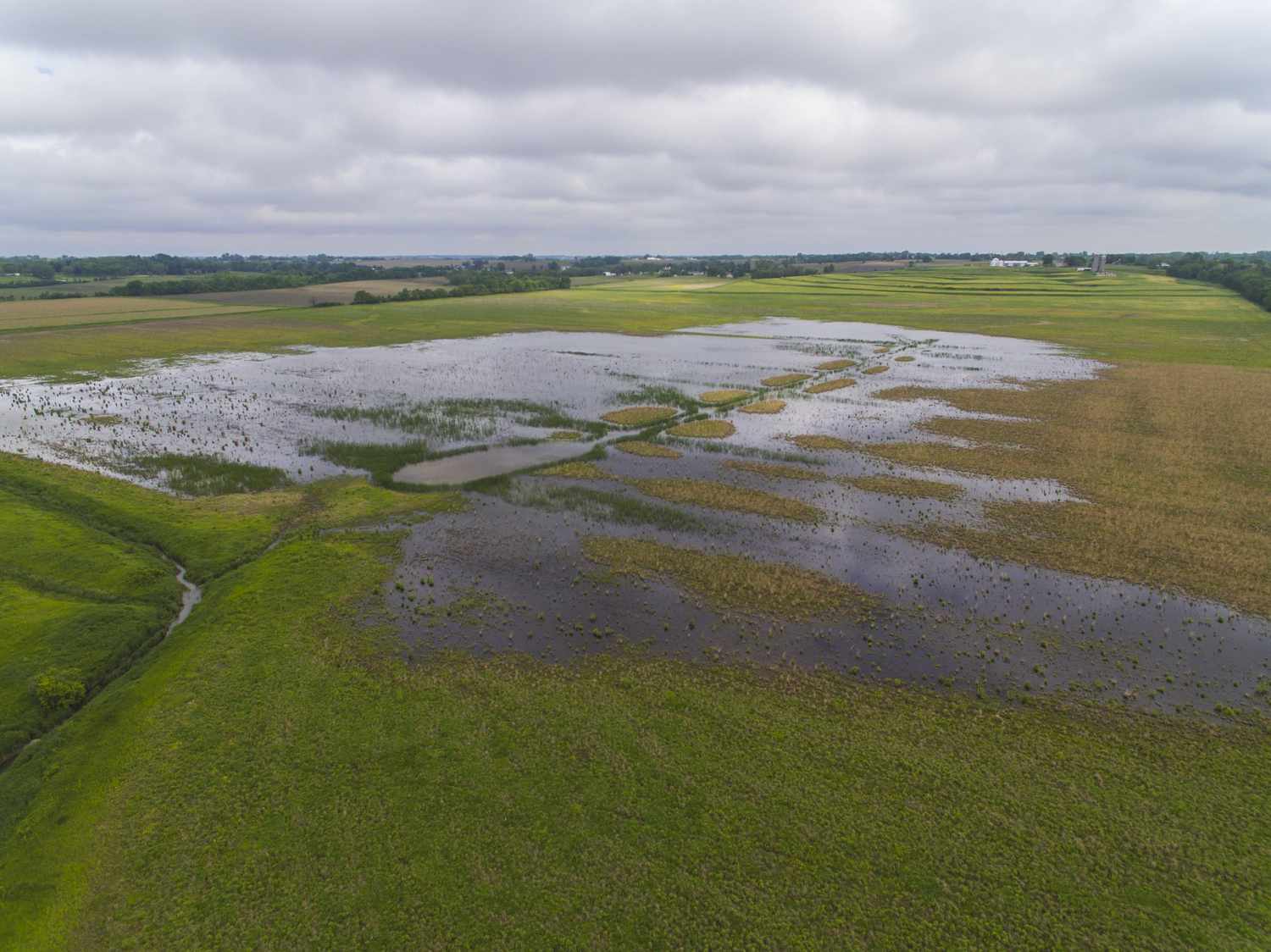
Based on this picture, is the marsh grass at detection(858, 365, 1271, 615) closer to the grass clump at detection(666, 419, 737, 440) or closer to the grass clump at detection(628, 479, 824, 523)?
the grass clump at detection(628, 479, 824, 523)

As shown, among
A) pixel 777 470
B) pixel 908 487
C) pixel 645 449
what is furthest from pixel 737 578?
pixel 645 449

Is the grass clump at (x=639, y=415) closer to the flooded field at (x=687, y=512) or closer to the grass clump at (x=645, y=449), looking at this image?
the flooded field at (x=687, y=512)

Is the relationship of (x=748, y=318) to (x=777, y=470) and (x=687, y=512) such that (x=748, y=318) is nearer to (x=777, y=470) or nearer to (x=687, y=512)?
(x=777, y=470)

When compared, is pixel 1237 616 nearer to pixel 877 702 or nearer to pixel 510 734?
pixel 877 702

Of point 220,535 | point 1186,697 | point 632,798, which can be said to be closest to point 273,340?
point 220,535

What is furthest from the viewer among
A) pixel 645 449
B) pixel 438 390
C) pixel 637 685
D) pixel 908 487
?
pixel 438 390

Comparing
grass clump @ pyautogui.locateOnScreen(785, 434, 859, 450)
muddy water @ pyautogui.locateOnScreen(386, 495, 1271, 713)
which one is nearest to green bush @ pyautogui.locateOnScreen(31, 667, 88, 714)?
muddy water @ pyautogui.locateOnScreen(386, 495, 1271, 713)
